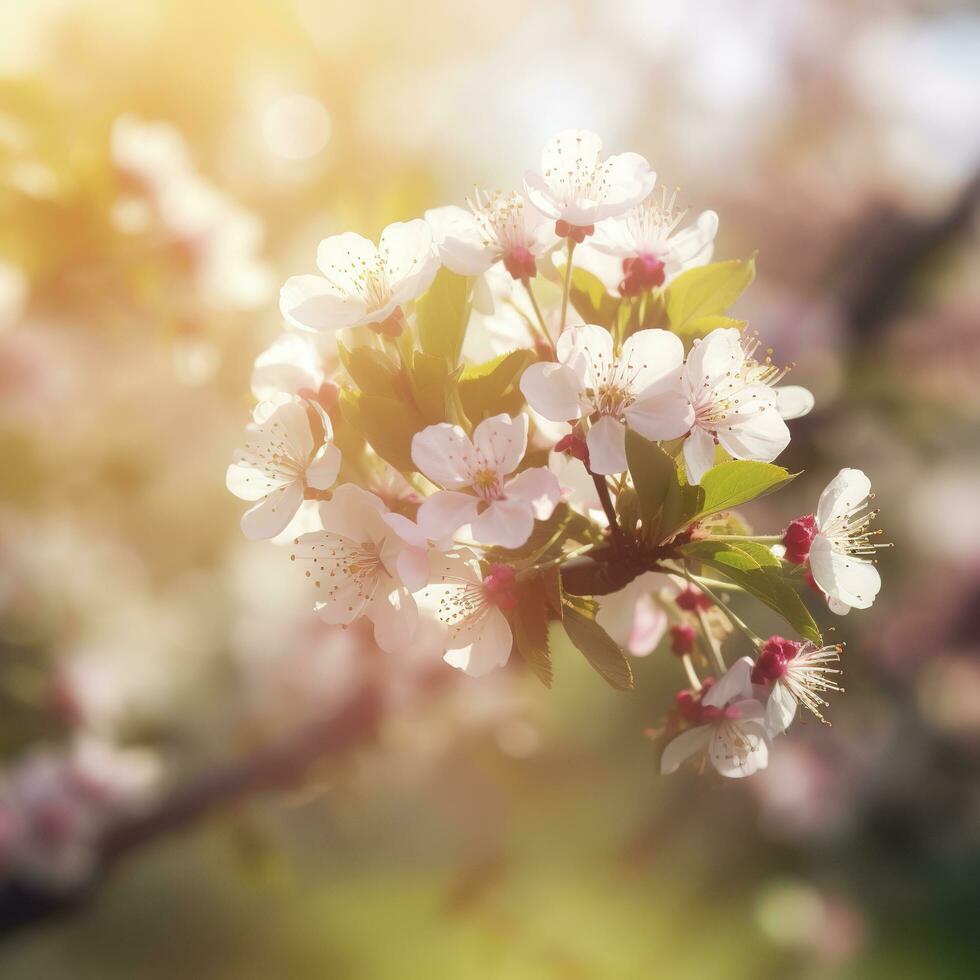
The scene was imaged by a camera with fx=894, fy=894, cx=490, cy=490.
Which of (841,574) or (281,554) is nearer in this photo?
(841,574)

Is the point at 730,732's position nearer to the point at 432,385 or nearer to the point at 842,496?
the point at 842,496

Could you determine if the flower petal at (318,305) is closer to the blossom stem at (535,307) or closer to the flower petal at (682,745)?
the blossom stem at (535,307)

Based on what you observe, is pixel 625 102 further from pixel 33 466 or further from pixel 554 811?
pixel 554 811

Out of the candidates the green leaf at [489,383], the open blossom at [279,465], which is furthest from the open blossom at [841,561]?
the open blossom at [279,465]

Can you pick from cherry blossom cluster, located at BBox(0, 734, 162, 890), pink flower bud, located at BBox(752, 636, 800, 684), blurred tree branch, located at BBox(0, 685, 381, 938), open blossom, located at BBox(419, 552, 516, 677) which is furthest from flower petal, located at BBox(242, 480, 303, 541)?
cherry blossom cluster, located at BBox(0, 734, 162, 890)

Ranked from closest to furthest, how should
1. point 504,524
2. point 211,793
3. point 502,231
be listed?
point 504,524
point 502,231
point 211,793

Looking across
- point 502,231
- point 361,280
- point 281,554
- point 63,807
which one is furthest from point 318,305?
point 281,554

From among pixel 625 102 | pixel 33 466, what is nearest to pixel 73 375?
pixel 33 466
